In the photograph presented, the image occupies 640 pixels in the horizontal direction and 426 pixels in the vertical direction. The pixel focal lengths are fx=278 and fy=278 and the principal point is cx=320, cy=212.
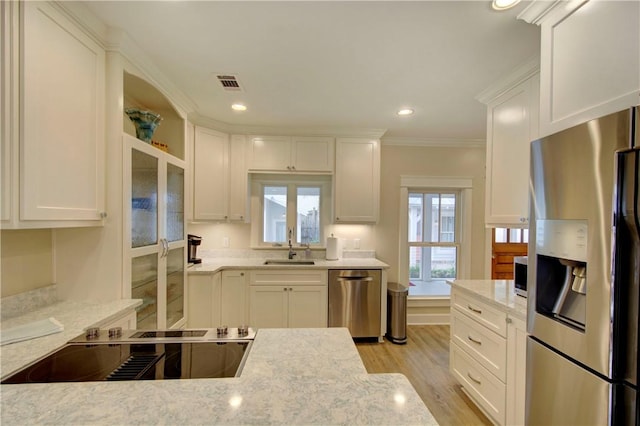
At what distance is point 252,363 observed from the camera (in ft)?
3.31

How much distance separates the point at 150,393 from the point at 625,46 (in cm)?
197

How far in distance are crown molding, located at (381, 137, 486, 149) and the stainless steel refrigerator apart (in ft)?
8.23

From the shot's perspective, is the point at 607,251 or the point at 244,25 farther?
the point at 244,25

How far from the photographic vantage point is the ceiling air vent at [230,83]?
2145 mm

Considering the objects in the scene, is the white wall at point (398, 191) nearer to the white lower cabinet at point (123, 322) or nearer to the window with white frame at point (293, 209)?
the window with white frame at point (293, 209)

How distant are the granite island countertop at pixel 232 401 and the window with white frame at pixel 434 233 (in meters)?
3.13

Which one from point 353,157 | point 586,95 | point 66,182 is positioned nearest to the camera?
point 586,95

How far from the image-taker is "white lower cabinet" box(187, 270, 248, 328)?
2777mm

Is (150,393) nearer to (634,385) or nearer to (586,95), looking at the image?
(634,385)

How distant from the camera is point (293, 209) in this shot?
147 inches

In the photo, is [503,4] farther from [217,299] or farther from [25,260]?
[217,299]

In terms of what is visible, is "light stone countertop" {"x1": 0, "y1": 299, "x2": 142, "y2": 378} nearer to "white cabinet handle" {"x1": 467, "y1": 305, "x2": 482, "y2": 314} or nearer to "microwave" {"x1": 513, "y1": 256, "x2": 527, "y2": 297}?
"white cabinet handle" {"x1": 467, "y1": 305, "x2": 482, "y2": 314}

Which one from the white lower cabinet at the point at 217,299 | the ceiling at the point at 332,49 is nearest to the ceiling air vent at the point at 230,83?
the ceiling at the point at 332,49

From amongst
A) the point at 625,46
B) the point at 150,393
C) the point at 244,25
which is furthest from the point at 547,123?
the point at 150,393
